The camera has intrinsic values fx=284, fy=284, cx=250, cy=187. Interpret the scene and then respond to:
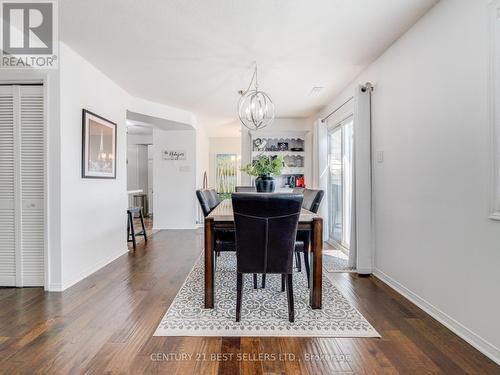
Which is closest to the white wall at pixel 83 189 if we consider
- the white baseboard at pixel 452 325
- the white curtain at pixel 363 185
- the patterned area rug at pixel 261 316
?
the patterned area rug at pixel 261 316

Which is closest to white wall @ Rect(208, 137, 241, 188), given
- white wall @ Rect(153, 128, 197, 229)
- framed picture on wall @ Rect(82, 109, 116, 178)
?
white wall @ Rect(153, 128, 197, 229)

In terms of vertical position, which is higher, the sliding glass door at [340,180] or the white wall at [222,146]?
the white wall at [222,146]

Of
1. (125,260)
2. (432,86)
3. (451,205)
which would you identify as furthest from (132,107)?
(451,205)

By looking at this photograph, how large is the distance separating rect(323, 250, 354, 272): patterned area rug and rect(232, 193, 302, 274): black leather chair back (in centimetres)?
153

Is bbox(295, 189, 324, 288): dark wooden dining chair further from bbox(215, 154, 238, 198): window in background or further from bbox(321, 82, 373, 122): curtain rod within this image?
bbox(215, 154, 238, 198): window in background

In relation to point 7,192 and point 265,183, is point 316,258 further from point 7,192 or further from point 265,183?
point 7,192

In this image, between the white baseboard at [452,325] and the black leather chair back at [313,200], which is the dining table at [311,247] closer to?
the black leather chair back at [313,200]

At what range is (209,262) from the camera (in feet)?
7.68

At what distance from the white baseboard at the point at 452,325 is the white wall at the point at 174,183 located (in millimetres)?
4428

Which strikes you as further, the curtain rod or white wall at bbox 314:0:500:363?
the curtain rod

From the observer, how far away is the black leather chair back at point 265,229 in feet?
6.70

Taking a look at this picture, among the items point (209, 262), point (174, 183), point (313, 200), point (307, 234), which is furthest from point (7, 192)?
point (174, 183)

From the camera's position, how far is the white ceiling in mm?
2213

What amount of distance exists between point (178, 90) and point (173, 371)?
3712 millimetres
